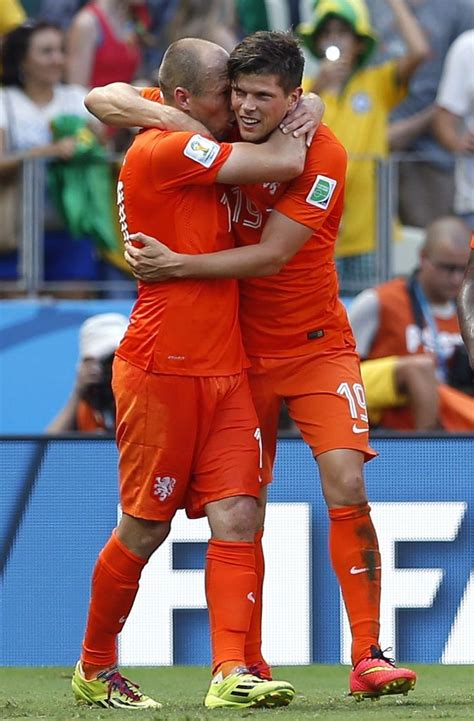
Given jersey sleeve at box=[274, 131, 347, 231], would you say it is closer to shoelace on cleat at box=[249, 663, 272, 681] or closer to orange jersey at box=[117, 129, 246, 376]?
orange jersey at box=[117, 129, 246, 376]

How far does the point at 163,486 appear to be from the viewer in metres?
5.36

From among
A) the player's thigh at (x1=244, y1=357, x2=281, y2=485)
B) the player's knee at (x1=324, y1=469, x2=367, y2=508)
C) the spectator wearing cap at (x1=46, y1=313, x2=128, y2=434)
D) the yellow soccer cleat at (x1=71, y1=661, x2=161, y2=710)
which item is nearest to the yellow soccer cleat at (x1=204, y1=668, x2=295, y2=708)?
the yellow soccer cleat at (x1=71, y1=661, x2=161, y2=710)

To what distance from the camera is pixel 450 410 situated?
828 cm

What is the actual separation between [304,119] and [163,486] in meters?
1.32

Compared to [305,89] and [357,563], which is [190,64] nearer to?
[357,563]

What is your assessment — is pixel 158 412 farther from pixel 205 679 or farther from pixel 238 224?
pixel 205 679

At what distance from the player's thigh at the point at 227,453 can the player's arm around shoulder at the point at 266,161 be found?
2.25 ft

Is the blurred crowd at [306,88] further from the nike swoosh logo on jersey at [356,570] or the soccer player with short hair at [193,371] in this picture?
the nike swoosh logo on jersey at [356,570]

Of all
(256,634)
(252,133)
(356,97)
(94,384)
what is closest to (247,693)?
(256,634)

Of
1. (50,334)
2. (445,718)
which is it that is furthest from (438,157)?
(445,718)

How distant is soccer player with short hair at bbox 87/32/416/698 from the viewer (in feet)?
17.3

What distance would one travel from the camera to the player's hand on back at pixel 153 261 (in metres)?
5.30

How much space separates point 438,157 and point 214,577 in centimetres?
464

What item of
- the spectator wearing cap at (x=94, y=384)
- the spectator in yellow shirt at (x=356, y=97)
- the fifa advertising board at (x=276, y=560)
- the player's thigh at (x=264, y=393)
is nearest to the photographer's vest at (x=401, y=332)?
the spectator in yellow shirt at (x=356, y=97)
